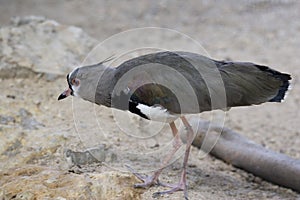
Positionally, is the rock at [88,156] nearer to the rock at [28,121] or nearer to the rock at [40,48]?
the rock at [28,121]

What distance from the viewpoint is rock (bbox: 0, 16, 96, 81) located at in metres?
5.40

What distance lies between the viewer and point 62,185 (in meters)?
3.61

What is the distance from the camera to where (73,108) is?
16.5ft

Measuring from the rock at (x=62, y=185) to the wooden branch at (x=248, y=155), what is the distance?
1.39 m

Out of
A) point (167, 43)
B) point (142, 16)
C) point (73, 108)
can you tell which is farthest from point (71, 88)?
point (142, 16)

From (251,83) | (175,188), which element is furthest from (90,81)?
(251,83)

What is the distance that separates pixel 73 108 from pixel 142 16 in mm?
5021

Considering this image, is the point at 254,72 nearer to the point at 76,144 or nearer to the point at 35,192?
the point at 76,144

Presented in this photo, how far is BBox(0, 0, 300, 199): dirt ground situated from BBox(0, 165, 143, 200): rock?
0.70 feet

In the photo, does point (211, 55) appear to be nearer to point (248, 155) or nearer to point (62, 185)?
point (248, 155)

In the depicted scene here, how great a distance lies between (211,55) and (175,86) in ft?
13.6

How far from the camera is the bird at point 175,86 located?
3.91 m

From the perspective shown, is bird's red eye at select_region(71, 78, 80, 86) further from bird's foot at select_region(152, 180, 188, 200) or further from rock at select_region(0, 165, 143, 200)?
bird's foot at select_region(152, 180, 188, 200)

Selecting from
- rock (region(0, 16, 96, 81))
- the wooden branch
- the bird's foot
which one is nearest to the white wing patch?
the bird's foot
